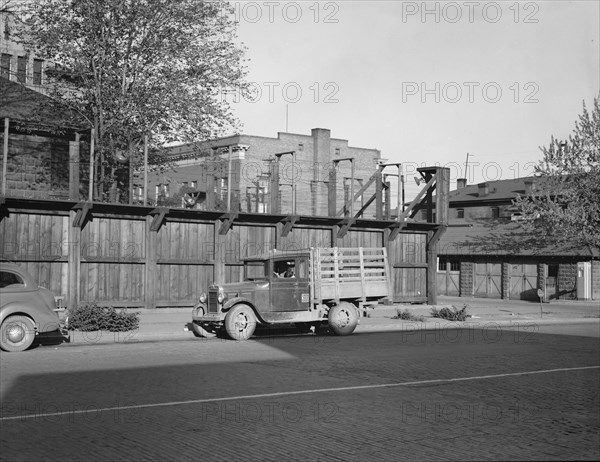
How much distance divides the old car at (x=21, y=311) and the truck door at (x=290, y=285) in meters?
5.55

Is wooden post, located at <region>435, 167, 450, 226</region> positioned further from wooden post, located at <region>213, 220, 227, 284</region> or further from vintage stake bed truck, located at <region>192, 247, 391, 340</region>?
vintage stake bed truck, located at <region>192, 247, 391, 340</region>

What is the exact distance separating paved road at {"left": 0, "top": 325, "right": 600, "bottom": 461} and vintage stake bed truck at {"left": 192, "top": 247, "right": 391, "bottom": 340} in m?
2.09

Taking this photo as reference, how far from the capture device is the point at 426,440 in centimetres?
842

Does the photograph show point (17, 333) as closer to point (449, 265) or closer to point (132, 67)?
point (132, 67)

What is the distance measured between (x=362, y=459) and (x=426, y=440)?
118cm

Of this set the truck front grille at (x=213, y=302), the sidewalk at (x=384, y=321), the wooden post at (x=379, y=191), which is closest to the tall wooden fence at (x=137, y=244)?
the sidewalk at (x=384, y=321)

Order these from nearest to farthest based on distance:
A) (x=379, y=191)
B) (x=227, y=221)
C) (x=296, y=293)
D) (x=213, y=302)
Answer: (x=213, y=302) < (x=296, y=293) < (x=227, y=221) < (x=379, y=191)

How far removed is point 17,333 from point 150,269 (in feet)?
28.8

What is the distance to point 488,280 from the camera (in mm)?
50156

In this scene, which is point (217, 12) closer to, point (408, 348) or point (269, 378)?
point (408, 348)

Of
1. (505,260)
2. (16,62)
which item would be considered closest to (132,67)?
(505,260)

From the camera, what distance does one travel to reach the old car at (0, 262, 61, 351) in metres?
16.2

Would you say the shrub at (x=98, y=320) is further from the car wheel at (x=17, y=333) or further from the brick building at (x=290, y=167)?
the brick building at (x=290, y=167)

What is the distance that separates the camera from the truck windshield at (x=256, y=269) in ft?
66.6
